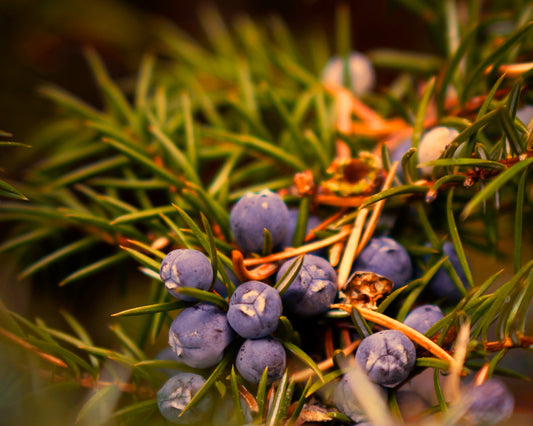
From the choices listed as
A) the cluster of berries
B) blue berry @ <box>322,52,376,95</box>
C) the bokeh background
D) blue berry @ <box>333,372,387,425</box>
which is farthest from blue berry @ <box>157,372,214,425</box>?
blue berry @ <box>322,52,376,95</box>

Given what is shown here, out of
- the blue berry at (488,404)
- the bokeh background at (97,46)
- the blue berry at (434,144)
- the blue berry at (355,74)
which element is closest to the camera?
the blue berry at (488,404)

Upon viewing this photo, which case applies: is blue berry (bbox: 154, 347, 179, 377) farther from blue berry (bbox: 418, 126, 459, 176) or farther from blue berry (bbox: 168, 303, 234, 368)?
blue berry (bbox: 418, 126, 459, 176)

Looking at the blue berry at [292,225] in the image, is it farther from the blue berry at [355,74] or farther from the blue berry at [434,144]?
the blue berry at [355,74]

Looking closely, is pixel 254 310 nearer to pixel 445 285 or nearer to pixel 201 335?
pixel 201 335

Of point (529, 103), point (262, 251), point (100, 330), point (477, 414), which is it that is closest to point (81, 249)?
point (100, 330)

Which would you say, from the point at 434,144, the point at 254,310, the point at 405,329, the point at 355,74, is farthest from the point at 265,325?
the point at 355,74

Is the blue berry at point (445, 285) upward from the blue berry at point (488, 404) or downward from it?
upward

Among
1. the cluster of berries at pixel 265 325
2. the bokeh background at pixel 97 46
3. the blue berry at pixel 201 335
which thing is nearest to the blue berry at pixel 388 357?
the cluster of berries at pixel 265 325
